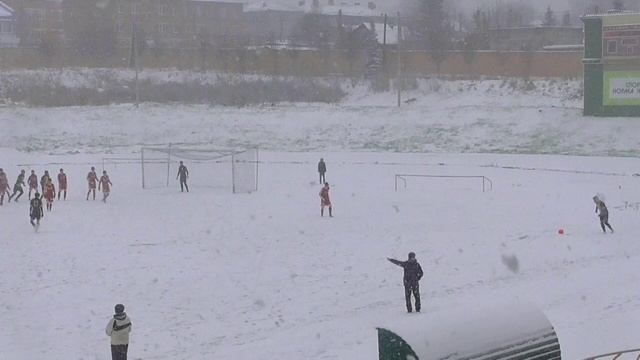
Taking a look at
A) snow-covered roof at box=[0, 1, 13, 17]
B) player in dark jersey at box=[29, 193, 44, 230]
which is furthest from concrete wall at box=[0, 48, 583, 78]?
player in dark jersey at box=[29, 193, 44, 230]

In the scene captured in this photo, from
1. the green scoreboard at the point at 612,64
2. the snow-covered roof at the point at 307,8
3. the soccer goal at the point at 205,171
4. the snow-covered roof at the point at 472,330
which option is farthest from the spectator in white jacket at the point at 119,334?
the snow-covered roof at the point at 307,8

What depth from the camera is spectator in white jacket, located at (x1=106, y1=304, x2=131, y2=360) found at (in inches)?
494

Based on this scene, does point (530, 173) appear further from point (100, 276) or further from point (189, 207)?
point (100, 276)

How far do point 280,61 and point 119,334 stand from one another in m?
65.9

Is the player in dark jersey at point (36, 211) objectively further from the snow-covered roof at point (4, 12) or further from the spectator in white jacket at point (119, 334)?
the snow-covered roof at point (4, 12)

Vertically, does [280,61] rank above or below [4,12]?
below

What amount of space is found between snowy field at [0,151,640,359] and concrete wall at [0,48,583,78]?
3804 centimetres

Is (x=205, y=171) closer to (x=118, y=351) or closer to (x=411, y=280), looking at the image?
(x=411, y=280)

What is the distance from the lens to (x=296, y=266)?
20062mm

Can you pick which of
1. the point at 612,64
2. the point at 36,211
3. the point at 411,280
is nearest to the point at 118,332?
the point at 411,280

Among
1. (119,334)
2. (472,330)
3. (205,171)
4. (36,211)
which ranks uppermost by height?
(472,330)

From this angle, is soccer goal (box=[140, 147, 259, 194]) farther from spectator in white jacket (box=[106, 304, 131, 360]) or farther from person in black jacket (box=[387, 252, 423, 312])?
spectator in white jacket (box=[106, 304, 131, 360])

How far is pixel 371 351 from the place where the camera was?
13.7 metres

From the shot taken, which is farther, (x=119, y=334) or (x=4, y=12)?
(x=4, y=12)
